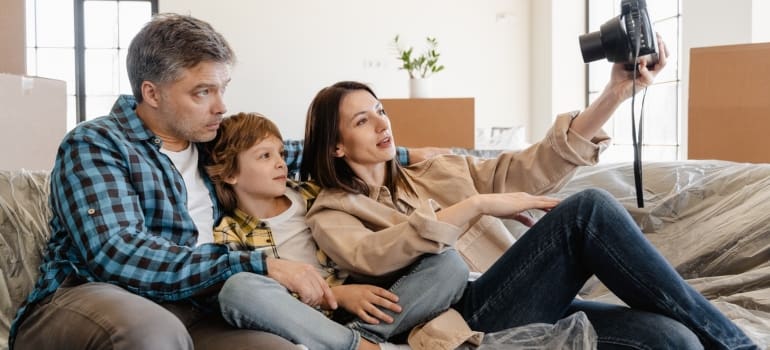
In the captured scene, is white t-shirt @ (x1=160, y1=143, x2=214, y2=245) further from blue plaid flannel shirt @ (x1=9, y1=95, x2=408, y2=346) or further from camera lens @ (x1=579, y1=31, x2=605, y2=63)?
camera lens @ (x1=579, y1=31, x2=605, y2=63)

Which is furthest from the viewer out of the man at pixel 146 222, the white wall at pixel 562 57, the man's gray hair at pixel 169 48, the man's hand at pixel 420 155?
the white wall at pixel 562 57

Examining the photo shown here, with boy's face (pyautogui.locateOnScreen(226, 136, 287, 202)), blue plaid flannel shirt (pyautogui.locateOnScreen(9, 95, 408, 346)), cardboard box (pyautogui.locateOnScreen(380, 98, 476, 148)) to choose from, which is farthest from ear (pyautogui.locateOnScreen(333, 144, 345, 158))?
cardboard box (pyautogui.locateOnScreen(380, 98, 476, 148))

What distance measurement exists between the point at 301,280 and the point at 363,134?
41 centimetres

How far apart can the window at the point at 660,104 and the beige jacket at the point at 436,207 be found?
302 centimetres

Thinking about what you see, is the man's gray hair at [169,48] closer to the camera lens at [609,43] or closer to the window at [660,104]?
the camera lens at [609,43]

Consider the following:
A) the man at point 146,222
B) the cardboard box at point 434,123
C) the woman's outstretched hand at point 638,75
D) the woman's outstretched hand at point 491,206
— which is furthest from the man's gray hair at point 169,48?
the cardboard box at point 434,123

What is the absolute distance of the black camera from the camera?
4.94 ft

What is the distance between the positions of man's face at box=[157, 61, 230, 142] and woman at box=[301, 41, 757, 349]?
0.75ft

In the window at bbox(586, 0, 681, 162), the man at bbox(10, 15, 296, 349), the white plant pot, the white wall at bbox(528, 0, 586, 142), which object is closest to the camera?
the man at bbox(10, 15, 296, 349)

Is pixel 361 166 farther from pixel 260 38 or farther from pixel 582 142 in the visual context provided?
pixel 260 38

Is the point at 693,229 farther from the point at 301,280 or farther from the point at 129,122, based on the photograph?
the point at 129,122

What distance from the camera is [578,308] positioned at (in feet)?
4.84

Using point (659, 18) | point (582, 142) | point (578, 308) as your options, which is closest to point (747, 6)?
point (659, 18)

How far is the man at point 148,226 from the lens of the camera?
3.90 feet
